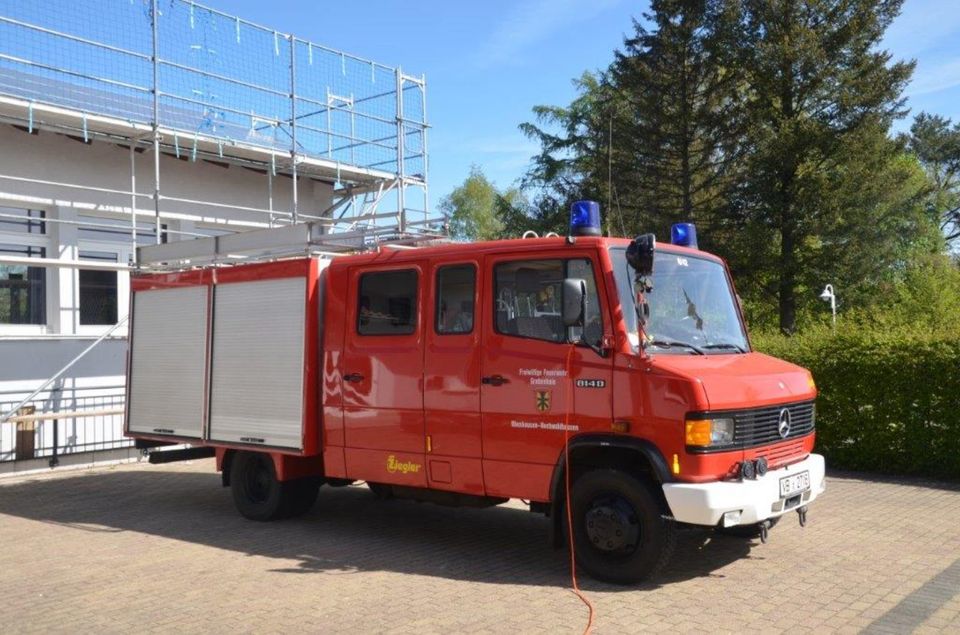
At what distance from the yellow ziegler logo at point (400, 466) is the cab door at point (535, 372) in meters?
0.73

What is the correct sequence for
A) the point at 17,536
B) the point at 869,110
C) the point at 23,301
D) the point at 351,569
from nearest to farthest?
the point at 351,569
the point at 17,536
the point at 23,301
the point at 869,110

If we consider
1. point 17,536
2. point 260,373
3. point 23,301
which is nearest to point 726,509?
point 260,373

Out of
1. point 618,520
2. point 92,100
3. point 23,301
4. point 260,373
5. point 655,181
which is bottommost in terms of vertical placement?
point 618,520

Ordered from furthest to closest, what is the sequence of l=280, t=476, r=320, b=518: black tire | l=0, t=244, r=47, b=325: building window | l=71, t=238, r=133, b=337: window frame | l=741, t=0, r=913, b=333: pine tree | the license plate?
l=741, t=0, r=913, b=333: pine tree < l=71, t=238, r=133, b=337: window frame < l=0, t=244, r=47, b=325: building window < l=280, t=476, r=320, b=518: black tire < the license plate

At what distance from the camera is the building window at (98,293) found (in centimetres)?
1409

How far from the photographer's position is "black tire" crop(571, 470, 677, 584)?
6242 mm

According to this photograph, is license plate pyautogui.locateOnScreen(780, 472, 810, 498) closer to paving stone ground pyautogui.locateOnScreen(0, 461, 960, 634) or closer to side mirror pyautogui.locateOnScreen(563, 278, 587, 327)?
paving stone ground pyautogui.locateOnScreen(0, 461, 960, 634)

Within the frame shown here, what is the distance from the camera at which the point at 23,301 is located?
13.3m

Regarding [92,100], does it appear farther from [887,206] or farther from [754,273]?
[887,206]

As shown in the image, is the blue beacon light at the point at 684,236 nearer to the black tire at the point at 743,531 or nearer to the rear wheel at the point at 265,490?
the black tire at the point at 743,531

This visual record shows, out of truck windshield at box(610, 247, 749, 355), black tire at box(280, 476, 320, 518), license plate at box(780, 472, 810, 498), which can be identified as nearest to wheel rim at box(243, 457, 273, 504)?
black tire at box(280, 476, 320, 518)

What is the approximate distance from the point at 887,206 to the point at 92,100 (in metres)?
25.3

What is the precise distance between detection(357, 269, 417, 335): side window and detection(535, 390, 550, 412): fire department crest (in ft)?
4.52

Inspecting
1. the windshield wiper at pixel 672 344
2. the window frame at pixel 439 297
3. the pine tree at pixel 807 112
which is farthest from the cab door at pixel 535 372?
the pine tree at pixel 807 112
